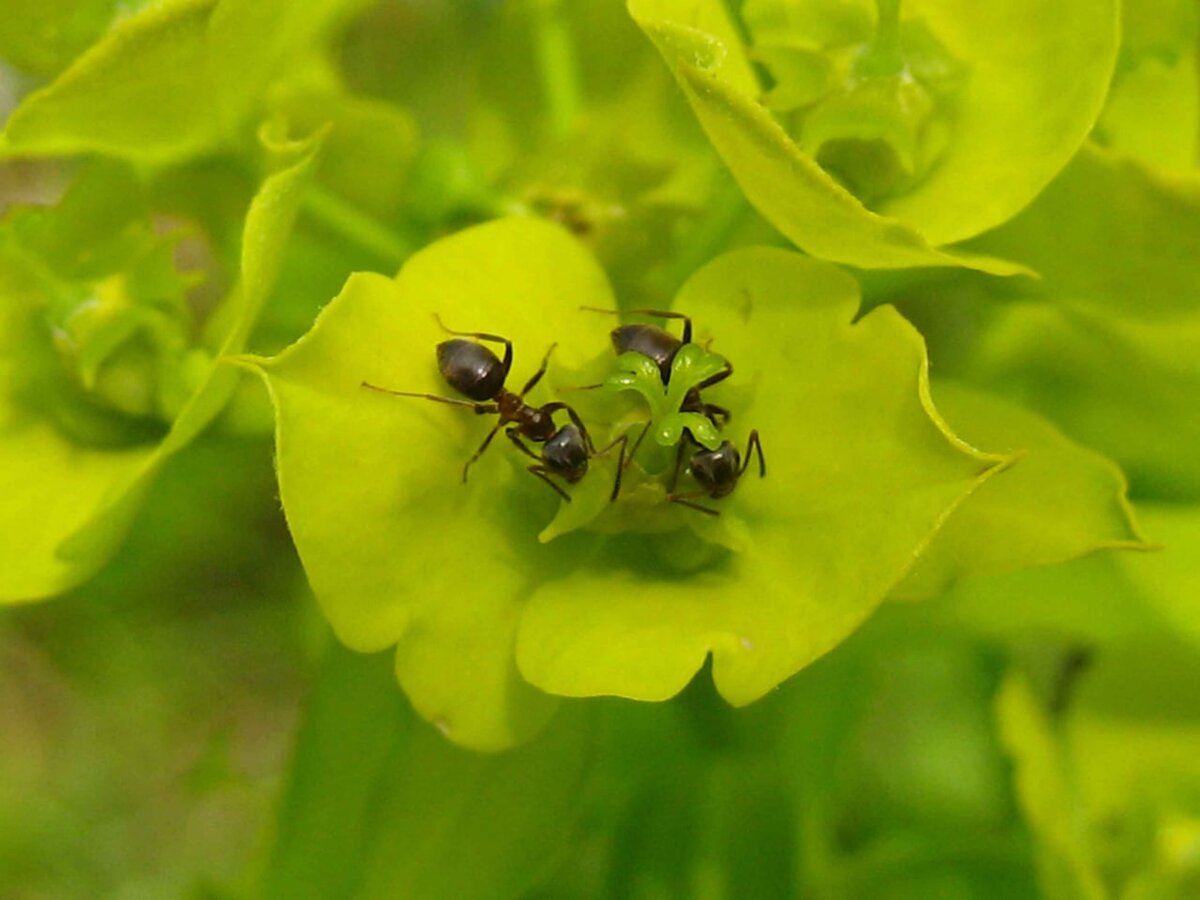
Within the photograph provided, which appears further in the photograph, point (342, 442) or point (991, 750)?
point (991, 750)

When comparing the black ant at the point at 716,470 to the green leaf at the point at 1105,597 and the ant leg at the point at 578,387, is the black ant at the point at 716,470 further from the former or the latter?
the green leaf at the point at 1105,597

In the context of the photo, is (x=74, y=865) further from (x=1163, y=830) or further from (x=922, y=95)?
(x=922, y=95)

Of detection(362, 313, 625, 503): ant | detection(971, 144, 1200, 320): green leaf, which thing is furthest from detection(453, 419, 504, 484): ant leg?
detection(971, 144, 1200, 320): green leaf

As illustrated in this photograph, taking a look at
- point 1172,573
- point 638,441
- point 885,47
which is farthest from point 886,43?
point 1172,573

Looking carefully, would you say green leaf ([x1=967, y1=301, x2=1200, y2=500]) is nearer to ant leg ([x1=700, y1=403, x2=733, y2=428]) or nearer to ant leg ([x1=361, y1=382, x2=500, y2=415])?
ant leg ([x1=700, y1=403, x2=733, y2=428])

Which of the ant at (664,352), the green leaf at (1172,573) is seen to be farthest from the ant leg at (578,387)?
the green leaf at (1172,573)

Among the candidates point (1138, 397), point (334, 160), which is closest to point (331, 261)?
point (334, 160)
